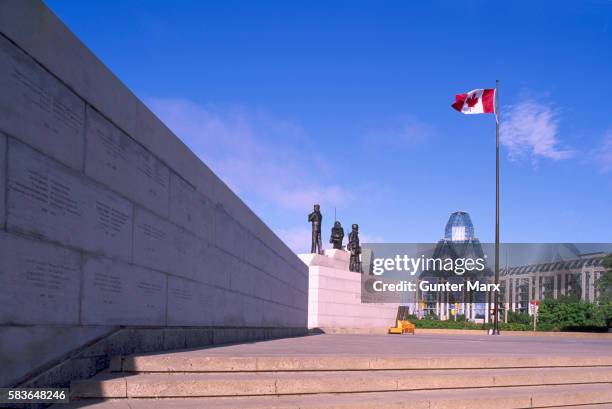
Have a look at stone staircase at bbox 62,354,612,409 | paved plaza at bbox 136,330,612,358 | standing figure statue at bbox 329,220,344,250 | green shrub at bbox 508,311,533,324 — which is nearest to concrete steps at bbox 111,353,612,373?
stone staircase at bbox 62,354,612,409

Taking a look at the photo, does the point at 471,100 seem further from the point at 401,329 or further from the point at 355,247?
the point at 401,329

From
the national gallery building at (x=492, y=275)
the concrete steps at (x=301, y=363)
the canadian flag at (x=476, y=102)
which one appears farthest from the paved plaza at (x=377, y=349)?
the national gallery building at (x=492, y=275)

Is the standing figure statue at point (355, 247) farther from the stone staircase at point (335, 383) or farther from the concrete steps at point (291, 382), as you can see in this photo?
the concrete steps at point (291, 382)

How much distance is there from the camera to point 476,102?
105 feet

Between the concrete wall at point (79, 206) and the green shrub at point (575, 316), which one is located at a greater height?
the concrete wall at point (79, 206)

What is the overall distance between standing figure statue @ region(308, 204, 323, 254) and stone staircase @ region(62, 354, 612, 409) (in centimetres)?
2590

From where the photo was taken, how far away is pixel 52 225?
562cm

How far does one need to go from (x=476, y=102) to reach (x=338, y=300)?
44.0 ft

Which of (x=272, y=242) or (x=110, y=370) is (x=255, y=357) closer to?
(x=110, y=370)

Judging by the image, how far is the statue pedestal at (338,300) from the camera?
32562 mm

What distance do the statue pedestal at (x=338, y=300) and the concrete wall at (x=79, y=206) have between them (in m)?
22.3

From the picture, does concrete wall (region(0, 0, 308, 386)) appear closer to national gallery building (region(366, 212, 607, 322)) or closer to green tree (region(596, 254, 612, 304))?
green tree (region(596, 254, 612, 304))

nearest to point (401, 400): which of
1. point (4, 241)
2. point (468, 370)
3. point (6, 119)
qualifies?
point (468, 370)

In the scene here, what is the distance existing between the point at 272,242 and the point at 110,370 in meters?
11.7
